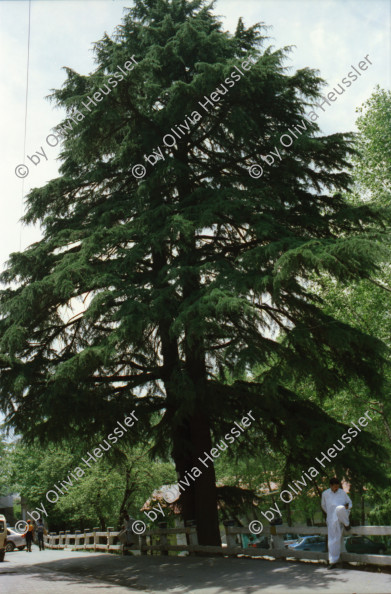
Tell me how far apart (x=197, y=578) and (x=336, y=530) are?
2964mm

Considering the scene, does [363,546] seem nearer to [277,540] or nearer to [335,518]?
[277,540]

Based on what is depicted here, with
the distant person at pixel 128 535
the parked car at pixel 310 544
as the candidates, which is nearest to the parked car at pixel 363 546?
the parked car at pixel 310 544

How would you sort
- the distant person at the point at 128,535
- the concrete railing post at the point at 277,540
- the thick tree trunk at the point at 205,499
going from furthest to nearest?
the distant person at the point at 128,535
the thick tree trunk at the point at 205,499
the concrete railing post at the point at 277,540

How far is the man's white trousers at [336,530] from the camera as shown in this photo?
970cm

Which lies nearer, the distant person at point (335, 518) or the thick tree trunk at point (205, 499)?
the distant person at point (335, 518)

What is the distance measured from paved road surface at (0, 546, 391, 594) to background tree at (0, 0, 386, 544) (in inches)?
82.9

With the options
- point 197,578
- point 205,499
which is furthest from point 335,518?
point 205,499

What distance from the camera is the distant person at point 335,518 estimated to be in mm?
9711

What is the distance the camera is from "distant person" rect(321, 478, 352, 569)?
971 centimetres

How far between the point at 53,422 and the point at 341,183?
9.95m

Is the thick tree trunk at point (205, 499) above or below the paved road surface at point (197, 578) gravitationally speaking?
above

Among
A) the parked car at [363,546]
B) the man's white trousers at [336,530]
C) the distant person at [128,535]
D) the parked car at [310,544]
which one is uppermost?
the man's white trousers at [336,530]

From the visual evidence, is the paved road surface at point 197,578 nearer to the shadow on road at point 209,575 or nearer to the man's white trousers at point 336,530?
the shadow on road at point 209,575

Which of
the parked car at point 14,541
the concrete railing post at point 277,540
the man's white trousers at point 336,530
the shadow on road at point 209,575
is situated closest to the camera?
the shadow on road at point 209,575
